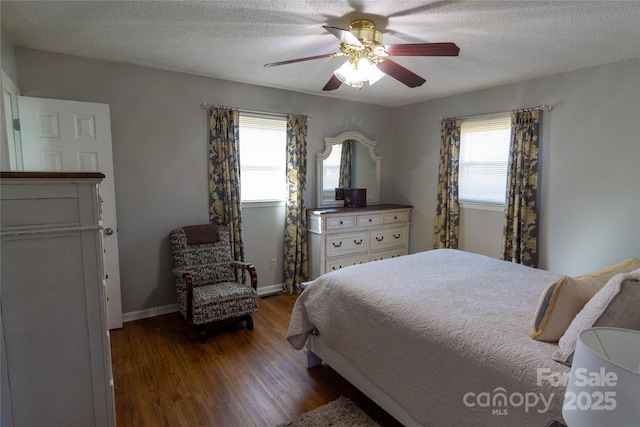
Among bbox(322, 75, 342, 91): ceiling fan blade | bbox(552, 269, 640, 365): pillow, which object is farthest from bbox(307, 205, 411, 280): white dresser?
bbox(552, 269, 640, 365): pillow

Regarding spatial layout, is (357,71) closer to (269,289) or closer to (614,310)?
(614,310)

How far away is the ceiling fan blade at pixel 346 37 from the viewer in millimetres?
1793

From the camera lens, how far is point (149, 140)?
3.25m

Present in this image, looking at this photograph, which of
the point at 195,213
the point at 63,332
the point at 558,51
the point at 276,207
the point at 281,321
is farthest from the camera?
the point at 276,207

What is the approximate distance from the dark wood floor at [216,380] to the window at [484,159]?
279 cm

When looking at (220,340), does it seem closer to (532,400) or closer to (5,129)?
(5,129)

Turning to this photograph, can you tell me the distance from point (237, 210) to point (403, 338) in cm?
246

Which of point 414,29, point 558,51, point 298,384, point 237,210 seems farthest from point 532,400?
point 237,210

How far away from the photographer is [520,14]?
6.80 ft

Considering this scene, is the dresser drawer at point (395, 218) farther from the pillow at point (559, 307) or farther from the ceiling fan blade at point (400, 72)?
the pillow at point (559, 307)

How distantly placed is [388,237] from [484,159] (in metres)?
1.55

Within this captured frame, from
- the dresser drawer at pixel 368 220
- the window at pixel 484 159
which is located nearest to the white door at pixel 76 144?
the dresser drawer at pixel 368 220

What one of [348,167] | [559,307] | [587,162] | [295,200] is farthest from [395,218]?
[559,307]

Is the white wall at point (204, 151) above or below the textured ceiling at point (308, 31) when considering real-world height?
below
